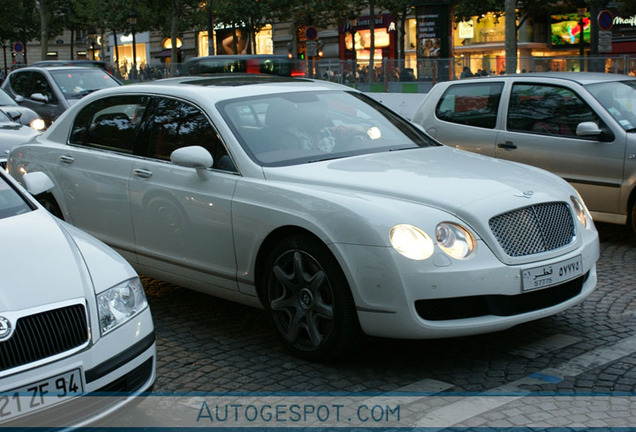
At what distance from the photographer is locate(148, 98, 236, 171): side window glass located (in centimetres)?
557

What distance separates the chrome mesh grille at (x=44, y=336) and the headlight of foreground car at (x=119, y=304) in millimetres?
121

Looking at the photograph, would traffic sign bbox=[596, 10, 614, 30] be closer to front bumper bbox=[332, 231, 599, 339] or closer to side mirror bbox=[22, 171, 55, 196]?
front bumper bbox=[332, 231, 599, 339]

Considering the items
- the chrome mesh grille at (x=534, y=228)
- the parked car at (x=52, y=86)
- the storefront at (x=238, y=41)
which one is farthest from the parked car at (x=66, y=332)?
the storefront at (x=238, y=41)

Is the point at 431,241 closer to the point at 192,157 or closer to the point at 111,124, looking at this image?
the point at 192,157

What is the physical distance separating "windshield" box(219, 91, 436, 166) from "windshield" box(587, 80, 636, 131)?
258cm

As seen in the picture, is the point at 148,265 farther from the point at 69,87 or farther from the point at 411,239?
the point at 69,87

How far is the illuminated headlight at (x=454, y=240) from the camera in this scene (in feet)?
14.9

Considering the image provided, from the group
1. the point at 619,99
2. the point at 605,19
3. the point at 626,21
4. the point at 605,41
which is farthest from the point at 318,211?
the point at 626,21

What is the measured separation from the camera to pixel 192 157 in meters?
5.38

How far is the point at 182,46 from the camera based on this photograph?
6331 centimetres

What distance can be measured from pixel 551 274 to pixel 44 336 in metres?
2.68

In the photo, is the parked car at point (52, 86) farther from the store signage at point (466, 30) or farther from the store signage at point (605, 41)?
the store signage at point (466, 30)

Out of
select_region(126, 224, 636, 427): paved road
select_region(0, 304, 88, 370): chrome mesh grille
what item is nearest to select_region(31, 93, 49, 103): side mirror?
select_region(126, 224, 636, 427): paved road

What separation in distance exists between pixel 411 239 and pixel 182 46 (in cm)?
6087
